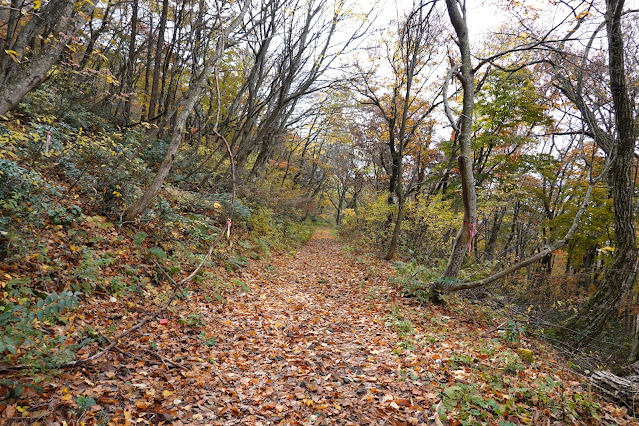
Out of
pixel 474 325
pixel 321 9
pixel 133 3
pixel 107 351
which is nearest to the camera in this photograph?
pixel 107 351

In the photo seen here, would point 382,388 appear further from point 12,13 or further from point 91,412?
point 12,13

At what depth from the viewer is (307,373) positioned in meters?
4.00

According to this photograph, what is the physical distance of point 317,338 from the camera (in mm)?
5105

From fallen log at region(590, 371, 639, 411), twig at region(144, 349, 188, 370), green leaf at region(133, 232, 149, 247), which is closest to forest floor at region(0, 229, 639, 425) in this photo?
twig at region(144, 349, 188, 370)

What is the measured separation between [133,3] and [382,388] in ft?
41.8

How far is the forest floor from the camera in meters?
3.02

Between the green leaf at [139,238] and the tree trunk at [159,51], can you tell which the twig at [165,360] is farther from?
the tree trunk at [159,51]

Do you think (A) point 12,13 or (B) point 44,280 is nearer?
(B) point 44,280

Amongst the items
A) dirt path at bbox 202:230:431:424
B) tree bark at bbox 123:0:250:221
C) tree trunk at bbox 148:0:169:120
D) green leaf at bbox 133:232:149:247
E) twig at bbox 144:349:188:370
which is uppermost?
tree trunk at bbox 148:0:169:120

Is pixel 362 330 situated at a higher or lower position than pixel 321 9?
lower

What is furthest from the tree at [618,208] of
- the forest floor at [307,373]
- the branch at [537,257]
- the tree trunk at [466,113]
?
the tree trunk at [466,113]

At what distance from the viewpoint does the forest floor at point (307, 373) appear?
302 centimetres

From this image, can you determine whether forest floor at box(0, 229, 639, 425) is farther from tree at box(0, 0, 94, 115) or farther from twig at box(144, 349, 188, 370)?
tree at box(0, 0, 94, 115)

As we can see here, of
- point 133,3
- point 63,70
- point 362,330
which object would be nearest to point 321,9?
point 133,3
